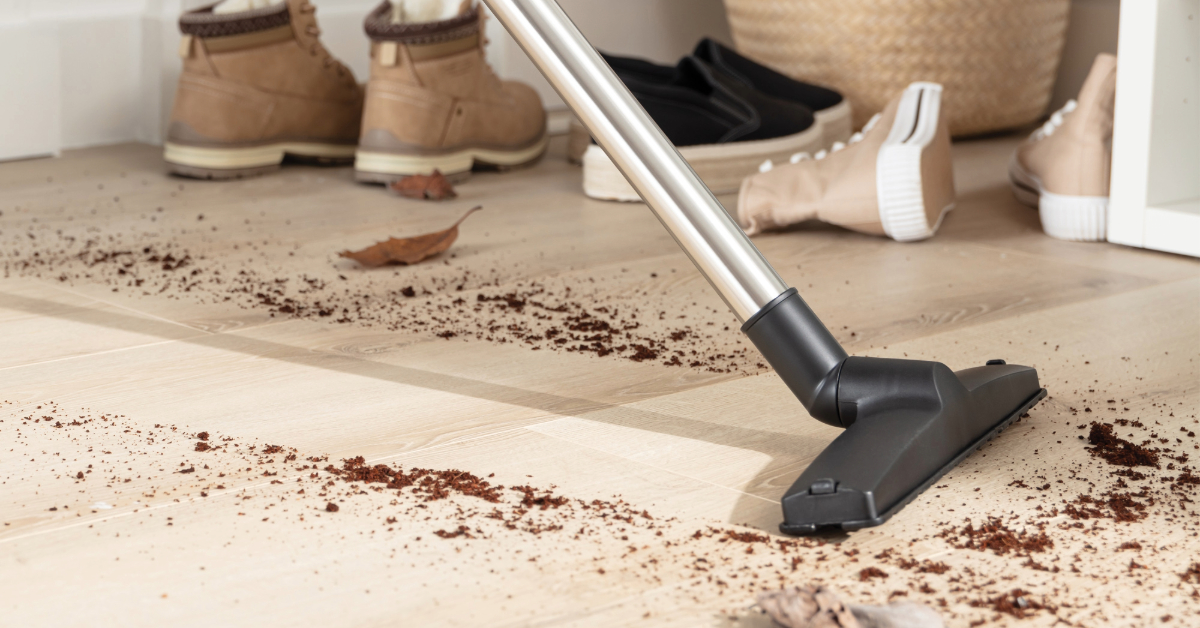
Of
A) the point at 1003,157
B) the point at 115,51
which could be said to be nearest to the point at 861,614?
the point at 1003,157

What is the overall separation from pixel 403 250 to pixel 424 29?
556 millimetres

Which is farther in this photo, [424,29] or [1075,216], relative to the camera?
[424,29]

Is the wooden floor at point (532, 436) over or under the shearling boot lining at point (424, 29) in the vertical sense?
under

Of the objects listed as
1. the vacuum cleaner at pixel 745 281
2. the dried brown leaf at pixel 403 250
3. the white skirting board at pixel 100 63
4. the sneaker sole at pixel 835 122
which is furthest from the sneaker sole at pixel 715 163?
the vacuum cleaner at pixel 745 281

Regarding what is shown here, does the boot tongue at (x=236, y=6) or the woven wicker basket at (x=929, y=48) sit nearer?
the boot tongue at (x=236, y=6)

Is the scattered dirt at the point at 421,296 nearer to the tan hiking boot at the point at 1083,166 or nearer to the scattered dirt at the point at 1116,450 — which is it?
the scattered dirt at the point at 1116,450

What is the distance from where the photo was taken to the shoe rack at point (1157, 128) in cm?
137

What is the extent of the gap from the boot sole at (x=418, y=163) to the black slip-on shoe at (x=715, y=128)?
0.23 m

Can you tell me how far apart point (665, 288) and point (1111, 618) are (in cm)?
73

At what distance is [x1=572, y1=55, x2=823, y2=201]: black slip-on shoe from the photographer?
175 cm

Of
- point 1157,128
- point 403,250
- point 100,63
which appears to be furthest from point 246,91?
point 1157,128

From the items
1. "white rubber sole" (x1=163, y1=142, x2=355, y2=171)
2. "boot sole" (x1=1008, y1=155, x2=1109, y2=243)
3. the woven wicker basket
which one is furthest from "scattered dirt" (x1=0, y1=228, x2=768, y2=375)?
the woven wicker basket

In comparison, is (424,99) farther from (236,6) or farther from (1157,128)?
(1157,128)

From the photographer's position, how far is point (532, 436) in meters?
0.83
